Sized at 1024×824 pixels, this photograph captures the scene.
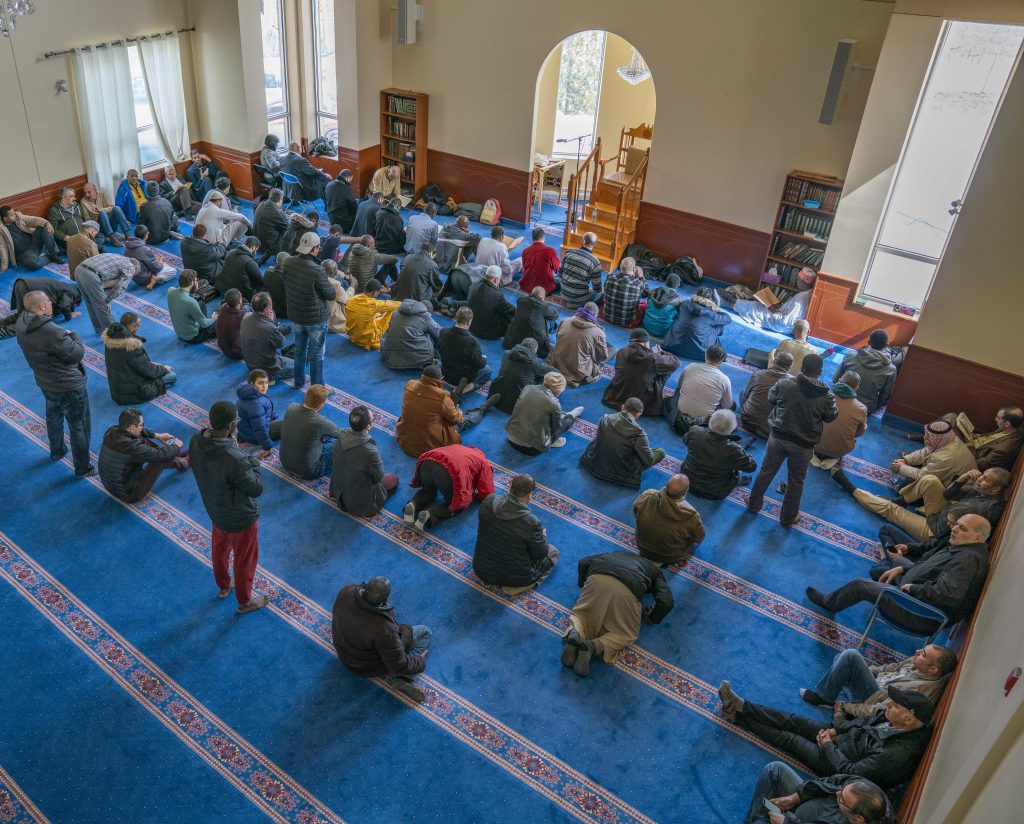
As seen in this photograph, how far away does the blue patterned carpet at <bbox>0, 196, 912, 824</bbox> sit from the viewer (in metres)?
4.81

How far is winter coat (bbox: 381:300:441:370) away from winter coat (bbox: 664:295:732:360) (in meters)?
2.74

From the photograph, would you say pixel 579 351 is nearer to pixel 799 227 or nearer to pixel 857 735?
pixel 799 227

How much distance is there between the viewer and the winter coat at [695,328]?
9219 mm

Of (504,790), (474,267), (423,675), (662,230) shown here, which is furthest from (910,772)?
(662,230)

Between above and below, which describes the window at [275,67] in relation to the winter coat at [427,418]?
above

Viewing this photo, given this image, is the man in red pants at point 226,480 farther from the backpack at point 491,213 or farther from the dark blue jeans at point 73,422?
the backpack at point 491,213

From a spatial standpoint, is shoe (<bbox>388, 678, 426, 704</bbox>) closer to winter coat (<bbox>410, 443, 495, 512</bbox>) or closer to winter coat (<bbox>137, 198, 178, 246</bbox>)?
winter coat (<bbox>410, 443, 495, 512</bbox>)

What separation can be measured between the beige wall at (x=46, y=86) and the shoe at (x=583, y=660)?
32.1 feet

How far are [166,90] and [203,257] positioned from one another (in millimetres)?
4219

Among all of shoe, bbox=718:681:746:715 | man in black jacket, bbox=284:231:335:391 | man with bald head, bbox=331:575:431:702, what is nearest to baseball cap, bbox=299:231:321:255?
man in black jacket, bbox=284:231:335:391

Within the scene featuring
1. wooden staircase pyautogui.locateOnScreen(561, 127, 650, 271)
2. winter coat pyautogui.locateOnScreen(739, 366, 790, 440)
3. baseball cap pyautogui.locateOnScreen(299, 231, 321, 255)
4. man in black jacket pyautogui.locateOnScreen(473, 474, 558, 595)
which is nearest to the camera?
man in black jacket pyautogui.locateOnScreen(473, 474, 558, 595)

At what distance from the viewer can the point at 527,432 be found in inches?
299

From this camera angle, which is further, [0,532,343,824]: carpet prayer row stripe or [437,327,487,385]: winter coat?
[437,327,487,385]: winter coat

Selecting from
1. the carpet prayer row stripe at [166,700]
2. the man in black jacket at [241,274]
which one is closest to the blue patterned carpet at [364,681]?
the carpet prayer row stripe at [166,700]
